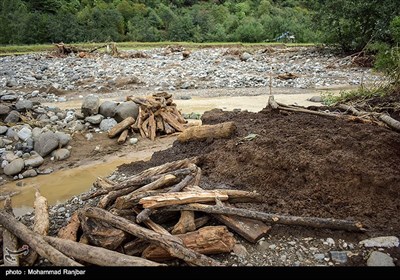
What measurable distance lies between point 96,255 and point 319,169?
9.65ft

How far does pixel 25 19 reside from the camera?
39.8 metres

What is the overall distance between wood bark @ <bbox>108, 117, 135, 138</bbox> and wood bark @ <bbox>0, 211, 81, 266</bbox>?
486cm

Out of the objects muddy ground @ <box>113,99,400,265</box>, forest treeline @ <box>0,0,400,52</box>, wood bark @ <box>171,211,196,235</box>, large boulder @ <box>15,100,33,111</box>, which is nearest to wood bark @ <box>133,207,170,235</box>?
wood bark @ <box>171,211,196,235</box>

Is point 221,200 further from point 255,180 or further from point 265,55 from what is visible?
point 265,55

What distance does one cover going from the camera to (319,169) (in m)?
4.68

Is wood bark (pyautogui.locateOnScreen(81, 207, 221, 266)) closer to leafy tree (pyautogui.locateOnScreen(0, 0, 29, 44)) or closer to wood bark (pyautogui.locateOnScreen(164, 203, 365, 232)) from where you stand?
wood bark (pyautogui.locateOnScreen(164, 203, 365, 232))

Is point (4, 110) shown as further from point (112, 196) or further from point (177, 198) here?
point (177, 198)

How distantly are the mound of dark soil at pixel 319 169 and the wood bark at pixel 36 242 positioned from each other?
217 centimetres

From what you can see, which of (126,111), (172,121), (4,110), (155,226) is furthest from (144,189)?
(4,110)

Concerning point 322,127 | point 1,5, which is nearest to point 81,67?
point 322,127

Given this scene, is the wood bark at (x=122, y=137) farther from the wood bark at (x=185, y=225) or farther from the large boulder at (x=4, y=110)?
the wood bark at (x=185, y=225)

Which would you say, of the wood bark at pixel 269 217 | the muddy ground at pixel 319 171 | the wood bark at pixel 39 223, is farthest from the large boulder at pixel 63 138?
the wood bark at pixel 269 217

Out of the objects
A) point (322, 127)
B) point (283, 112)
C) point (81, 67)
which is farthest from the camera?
point (81, 67)
